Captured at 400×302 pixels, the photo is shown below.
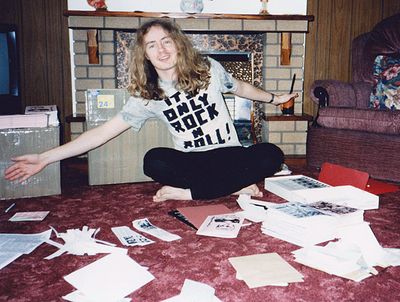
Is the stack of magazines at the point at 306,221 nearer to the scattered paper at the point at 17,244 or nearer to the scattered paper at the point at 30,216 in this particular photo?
the scattered paper at the point at 17,244

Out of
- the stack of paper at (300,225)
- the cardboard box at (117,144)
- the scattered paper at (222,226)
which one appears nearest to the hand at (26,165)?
the cardboard box at (117,144)

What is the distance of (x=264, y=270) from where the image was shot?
1287 mm

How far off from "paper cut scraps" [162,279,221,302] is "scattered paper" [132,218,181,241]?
356mm

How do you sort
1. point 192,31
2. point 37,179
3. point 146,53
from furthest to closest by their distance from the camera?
point 192,31 → point 37,179 → point 146,53

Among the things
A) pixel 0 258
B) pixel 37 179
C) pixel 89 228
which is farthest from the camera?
pixel 37 179

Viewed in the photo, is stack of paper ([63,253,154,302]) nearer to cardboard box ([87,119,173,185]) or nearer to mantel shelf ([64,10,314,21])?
cardboard box ([87,119,173,185])

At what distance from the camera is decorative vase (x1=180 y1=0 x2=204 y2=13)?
3068 millimetres

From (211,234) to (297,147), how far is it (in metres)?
1.81

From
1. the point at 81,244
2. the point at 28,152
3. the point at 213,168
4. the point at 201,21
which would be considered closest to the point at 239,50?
the point at 201,21

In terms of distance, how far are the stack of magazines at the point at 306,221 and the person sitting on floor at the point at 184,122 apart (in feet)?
1.32

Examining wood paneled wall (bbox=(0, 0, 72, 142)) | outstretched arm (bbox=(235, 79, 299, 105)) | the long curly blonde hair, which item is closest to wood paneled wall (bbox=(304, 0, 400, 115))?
outstretched arm (bbox=(235, 79, 299, 105))

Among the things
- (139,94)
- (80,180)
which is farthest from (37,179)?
(139,94)

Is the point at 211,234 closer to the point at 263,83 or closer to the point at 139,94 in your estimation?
the point at 139,94

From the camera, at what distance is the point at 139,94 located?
6.42ft
